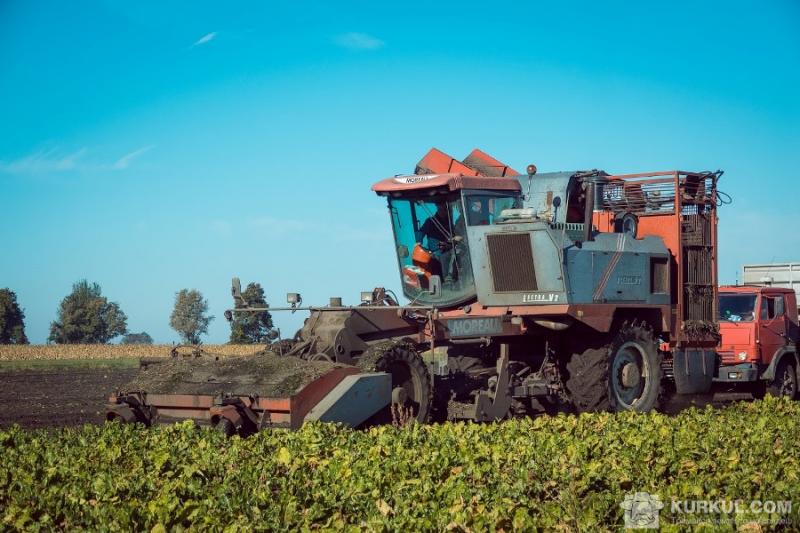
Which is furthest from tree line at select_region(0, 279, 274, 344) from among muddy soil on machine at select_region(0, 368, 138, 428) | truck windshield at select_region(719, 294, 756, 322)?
truck windshield at select_region(719, 294, 756, 322)

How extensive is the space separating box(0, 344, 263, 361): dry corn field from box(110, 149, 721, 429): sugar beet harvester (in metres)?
31.2

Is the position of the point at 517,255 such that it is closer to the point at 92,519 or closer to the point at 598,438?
the point at 598,438

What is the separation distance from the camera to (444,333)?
12.5 meters

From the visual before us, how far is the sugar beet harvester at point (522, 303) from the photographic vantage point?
12.2 metres

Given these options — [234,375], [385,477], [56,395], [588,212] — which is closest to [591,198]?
[588,212]

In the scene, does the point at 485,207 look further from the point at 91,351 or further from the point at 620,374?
the point at 91,351

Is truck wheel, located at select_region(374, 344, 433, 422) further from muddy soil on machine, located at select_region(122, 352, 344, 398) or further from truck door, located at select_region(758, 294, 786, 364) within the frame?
truck door, located at select_region(758, 294, 786, 364)

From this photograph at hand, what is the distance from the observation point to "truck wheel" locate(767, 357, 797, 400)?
62.7 ft

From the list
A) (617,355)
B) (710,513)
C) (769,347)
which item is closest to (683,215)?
(617,355)

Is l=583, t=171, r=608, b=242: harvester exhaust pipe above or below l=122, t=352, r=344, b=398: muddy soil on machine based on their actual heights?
above

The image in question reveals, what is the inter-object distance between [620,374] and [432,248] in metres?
3.55

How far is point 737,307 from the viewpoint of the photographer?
1972cm

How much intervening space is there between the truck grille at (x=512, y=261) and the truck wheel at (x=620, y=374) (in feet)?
4.82

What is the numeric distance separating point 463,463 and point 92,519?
10.8ft
